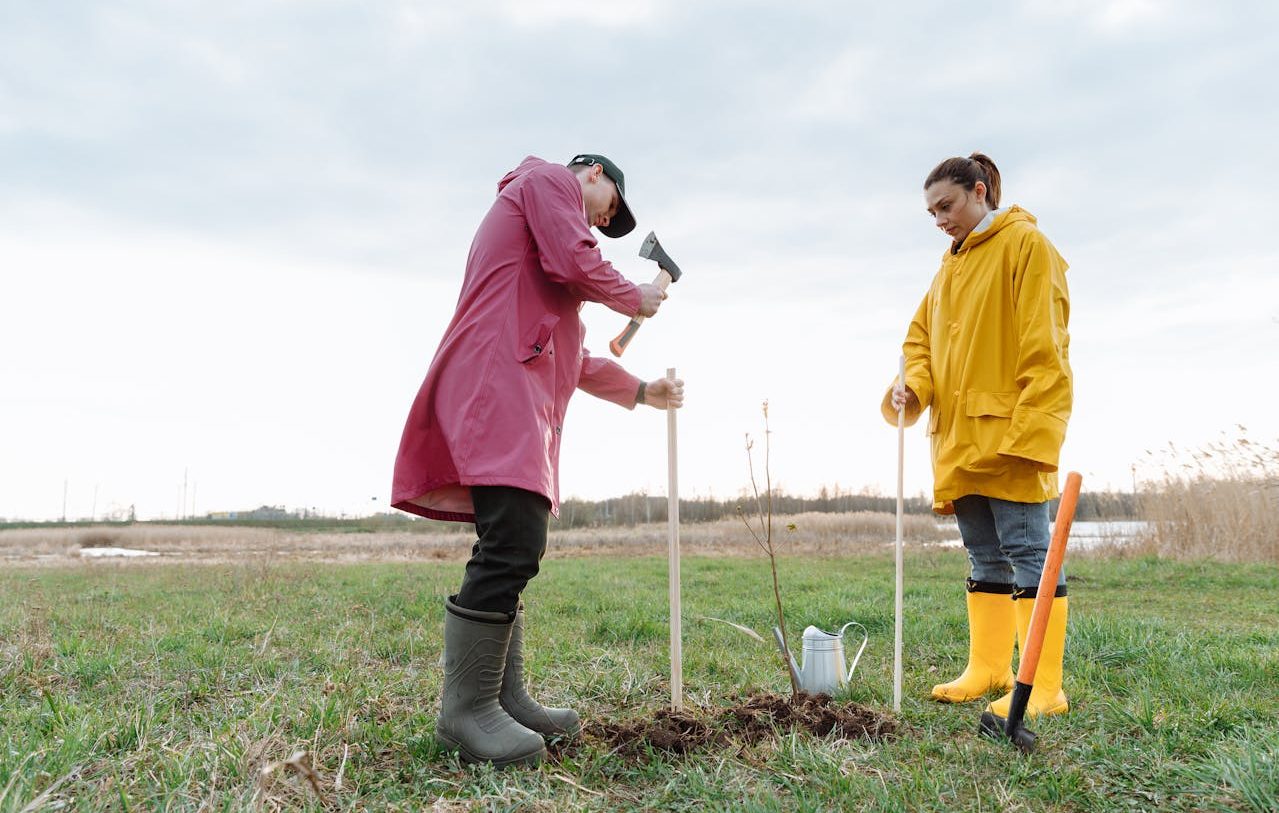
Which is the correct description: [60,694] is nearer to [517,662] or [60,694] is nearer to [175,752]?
[175,752]

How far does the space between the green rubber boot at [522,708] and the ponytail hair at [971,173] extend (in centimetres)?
242

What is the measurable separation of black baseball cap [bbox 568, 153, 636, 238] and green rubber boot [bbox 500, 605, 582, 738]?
55.7 inches

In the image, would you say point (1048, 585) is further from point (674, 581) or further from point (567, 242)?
point (567, 242)

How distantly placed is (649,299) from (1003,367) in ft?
4.98

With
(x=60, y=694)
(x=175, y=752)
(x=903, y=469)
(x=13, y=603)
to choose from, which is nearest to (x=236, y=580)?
(x=13, y=603)

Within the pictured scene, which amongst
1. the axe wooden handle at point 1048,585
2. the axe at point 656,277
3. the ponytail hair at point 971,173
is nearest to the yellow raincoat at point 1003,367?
the ponytail hair at point 971,173

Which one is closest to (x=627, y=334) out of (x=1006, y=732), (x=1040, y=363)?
(x=1040, y=363)

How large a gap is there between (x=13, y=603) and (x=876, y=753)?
774 cm

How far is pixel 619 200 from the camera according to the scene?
302cm

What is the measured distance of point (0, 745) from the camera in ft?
8.63

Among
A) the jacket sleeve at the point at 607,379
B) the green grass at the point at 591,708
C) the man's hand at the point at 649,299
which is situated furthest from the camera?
the jacket sleeve at the point at 607,379

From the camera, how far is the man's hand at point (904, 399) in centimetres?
349

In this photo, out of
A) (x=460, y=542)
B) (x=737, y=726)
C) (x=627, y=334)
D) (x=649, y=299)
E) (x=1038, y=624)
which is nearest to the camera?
(x=1038, y=624)

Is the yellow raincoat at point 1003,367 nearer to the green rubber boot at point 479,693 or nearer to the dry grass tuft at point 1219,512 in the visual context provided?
the green rubber boot at point 479,693
